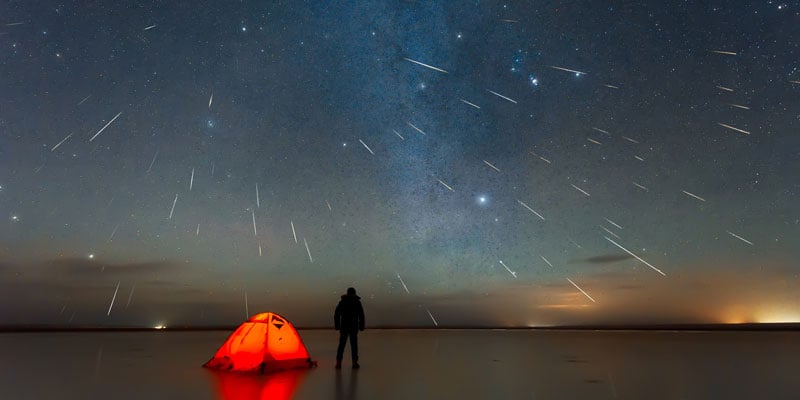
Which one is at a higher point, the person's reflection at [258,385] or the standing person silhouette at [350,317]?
the standing person silhouette at [350,317]

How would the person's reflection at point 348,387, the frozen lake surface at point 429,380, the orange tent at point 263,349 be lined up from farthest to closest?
1. the orange tent at point 263,349
2. the frozen lake surface at point 429,380
3. the person's reflection at point 348,387

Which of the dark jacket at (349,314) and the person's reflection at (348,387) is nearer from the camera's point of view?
the person's reflection at (348,387)

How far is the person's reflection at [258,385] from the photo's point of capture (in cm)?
833

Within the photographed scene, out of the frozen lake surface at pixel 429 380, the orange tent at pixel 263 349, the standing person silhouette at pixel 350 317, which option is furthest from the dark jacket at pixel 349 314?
the orange tent at pixel 263 349

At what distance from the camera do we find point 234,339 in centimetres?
1258

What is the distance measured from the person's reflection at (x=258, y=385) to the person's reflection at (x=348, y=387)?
2.49 feet

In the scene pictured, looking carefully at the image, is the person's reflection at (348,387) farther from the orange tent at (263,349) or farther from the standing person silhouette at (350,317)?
the orange tent at (263,349)

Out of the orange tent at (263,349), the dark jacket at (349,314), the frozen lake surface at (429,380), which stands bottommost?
the frozen lake surface at (429,380)

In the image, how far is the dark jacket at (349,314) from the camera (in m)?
12.6

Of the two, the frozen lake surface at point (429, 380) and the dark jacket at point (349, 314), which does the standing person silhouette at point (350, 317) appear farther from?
the frozen lake surface at point (429, 380)

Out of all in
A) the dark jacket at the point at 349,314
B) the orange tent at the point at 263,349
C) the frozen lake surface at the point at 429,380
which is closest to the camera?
the frozen lake surface at the point at 429,380

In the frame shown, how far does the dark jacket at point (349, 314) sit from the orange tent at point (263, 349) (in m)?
1.24

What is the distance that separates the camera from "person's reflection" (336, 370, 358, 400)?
830 cm

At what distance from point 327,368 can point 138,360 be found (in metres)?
6.80
